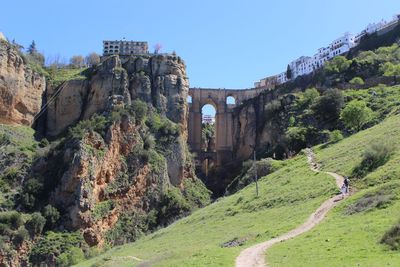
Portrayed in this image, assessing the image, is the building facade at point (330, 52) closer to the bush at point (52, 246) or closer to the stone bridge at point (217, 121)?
the stone bridge at point (217, 121)

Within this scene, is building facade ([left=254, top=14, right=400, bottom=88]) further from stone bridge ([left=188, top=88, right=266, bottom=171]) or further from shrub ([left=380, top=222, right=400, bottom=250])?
shrub ([left=380, top=222, right=400, bottom=250])

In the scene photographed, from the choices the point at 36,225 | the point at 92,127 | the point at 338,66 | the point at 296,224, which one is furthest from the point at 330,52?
the point at 296,224

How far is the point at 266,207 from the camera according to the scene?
45219 mm

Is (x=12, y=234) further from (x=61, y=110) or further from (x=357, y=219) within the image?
(x=357, y=219)

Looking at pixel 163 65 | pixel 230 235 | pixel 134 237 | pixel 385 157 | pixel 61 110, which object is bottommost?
pixel 134 237

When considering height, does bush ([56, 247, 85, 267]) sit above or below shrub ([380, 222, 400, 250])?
below

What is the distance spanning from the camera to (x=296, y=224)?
3412 centimetres

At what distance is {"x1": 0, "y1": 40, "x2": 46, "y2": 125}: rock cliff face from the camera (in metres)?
85.2

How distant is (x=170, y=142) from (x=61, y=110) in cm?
2096

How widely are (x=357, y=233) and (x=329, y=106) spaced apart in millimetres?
56892

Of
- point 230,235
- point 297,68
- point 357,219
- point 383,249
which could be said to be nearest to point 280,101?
point 297,68

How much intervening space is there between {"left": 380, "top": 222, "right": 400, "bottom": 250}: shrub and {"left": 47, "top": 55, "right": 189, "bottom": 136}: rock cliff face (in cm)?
6759

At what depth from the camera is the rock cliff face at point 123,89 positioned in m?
90.0

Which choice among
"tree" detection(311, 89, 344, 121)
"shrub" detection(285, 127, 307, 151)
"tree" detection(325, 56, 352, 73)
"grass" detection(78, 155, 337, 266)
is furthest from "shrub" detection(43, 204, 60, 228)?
"tree" detection(325, 56, 352, 73)
